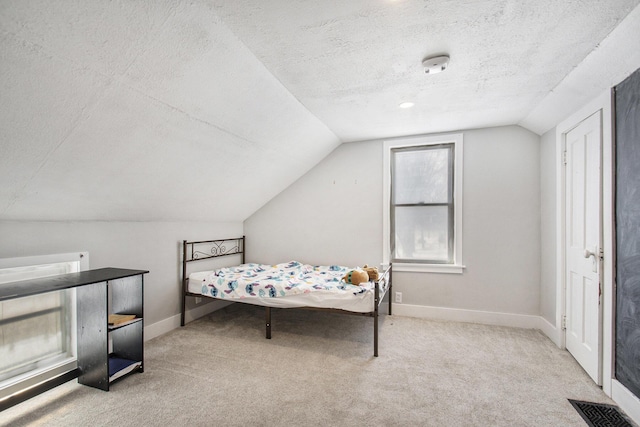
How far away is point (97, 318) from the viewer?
215 centimetres

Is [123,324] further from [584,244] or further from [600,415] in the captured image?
[584,244]

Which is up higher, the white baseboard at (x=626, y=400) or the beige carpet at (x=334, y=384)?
the white baseboard at (x=626, y=400)

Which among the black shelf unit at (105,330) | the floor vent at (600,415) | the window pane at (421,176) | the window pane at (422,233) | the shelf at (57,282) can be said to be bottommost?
the floor vent at (600,415)

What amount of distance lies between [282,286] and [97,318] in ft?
4.92

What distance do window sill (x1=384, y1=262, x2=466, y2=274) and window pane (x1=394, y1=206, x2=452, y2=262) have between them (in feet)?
0.39

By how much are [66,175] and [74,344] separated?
→ 1.41m

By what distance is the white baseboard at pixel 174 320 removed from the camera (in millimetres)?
3000

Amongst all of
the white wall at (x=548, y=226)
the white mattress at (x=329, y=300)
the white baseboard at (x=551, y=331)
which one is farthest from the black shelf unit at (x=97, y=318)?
the white wall at (x=548, y=226)

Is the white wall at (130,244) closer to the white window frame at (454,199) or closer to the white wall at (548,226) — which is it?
the white window frame at (454,199)

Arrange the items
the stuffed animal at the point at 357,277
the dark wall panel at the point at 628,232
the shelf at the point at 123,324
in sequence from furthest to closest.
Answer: the stuffed animal at the point at 357,277
the shelf at the point at 123,324
the dark wall panel at the point at 628,232

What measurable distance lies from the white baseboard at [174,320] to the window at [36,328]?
0.68 m

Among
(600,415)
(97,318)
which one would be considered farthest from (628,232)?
(97,318)

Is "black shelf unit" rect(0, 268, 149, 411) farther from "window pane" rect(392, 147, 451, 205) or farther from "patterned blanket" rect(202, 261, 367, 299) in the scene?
A: "window pane" rect(392, 147, 451, 205)

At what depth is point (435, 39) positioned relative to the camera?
1.77 m
